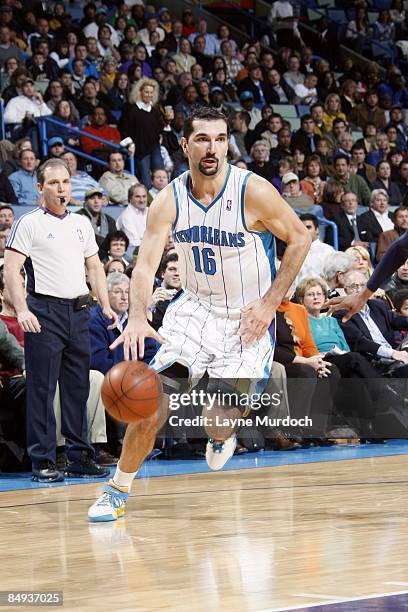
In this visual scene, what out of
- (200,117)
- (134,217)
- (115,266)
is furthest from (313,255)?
(200,117)

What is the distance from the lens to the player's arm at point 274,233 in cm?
579

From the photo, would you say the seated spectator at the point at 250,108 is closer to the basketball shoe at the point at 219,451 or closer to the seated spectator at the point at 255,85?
the seated spectator at the point at 255,85

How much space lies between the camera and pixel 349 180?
15562 mm

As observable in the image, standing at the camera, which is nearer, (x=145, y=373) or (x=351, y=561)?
(x=351, y=561)

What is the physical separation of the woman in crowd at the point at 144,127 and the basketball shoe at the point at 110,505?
28.6ft

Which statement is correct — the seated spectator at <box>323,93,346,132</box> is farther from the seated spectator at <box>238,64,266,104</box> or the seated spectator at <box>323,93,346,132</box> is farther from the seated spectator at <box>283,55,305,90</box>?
the seated spectator at <box>283,55,305,90</box>

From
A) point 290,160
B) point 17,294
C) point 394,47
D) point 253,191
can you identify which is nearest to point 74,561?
point 253,191

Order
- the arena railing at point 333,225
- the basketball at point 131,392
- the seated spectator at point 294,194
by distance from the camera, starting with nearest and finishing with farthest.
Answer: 1. the basketball at point 131,392
2. the arena railing at point 333,225
3. the seated spectator at point 294,194

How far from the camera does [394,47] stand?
2184cm

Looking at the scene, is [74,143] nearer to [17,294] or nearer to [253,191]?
[17,294]

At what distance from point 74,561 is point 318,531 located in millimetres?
1322

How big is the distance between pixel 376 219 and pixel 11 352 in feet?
23.1

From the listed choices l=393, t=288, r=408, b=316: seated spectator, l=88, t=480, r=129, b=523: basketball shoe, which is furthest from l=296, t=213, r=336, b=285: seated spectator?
l=88, t=480, r=129, b=523: basketball shoe

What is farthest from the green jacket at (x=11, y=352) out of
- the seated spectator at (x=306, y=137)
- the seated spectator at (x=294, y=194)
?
the seated spectator at (x=306, y=137)
